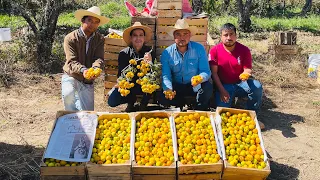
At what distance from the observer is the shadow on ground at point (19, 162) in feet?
11.5

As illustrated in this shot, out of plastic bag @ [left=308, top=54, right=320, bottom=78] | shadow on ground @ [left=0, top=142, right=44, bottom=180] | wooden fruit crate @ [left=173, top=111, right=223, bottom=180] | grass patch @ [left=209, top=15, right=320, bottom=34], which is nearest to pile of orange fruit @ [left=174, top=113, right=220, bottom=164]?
wooden fruit crate @ [left=173, top=111, right=223, bottom=180]

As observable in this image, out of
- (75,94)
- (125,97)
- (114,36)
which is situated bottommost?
(125,97)

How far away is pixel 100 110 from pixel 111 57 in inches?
34.7

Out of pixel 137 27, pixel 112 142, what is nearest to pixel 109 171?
pixel 112 142

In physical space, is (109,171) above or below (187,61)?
below

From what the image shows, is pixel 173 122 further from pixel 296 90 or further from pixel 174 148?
pixel 296 90

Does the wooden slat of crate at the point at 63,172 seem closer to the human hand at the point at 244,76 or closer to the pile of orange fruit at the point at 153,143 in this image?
the pile of orange fruit at the point at 153,143

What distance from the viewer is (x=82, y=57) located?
4355 millimetres

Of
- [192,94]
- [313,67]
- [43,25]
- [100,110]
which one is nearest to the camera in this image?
[192,94]

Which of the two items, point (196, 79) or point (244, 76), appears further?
point (244, 76)

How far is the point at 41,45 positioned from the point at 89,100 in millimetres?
3027

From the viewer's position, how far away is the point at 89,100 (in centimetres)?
444

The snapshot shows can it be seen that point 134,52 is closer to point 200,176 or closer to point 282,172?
point 200,176

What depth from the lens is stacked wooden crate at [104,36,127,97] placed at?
15.8 feet
